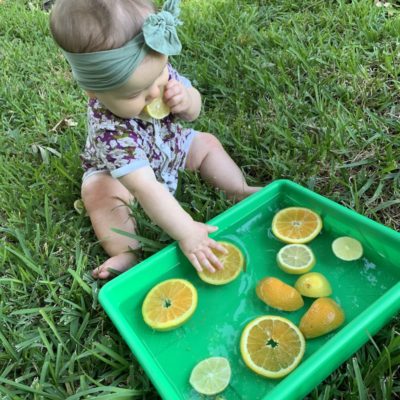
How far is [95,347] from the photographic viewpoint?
1.54 m

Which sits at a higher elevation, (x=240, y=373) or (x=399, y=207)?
(x=399, y=207)

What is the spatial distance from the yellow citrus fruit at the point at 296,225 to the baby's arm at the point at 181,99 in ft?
1.79

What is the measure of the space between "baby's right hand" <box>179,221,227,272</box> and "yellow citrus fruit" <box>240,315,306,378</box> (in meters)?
0.26

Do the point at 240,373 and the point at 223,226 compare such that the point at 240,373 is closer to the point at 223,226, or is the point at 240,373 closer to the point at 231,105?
the point at 223,226

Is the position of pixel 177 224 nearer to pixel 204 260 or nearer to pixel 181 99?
pixel 204 260

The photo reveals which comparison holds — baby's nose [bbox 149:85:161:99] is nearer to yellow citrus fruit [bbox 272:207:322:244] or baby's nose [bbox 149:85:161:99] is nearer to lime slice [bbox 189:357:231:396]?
yellow citrus fruit [bbox 272:207:322:244]

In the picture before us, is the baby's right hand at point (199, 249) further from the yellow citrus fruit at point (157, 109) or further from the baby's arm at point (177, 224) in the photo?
the yellow citrus fruit at point (157, 109)

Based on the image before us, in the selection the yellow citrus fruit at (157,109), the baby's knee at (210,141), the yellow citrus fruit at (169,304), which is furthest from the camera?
the baby's knee at (210,141)

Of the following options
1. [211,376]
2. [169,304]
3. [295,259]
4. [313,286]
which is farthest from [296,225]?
[211,376]

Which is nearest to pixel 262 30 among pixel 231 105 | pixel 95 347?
pixel 231 105

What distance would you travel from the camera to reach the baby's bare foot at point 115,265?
1755 mm

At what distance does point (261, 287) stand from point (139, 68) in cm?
80

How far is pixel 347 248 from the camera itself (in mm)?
1701

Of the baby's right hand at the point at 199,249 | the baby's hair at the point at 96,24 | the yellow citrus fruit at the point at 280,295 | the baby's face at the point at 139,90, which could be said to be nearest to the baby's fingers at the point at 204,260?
the baby's right hand at the point at 199,249
